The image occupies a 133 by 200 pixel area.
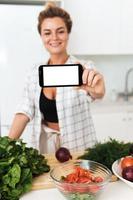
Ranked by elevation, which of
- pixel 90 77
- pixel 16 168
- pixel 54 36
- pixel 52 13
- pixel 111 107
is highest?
pixel 52 13

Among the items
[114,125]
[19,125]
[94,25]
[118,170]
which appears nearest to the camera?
[118,170]

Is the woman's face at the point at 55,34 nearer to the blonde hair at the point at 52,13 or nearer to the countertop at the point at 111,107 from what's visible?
the blonde hair at the point at 52,13

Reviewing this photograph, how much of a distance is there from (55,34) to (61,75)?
0.74 m

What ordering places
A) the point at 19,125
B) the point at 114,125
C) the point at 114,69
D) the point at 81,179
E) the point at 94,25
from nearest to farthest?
1. the point at 81,179
2. the point at 19,125
3. the point at 94,25
4. the point at 114,125
5. the point at 114,69

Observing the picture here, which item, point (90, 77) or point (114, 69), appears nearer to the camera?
point (90, 77)

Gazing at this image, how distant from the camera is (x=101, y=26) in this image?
2451 mm

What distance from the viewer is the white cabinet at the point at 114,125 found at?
2514 mm

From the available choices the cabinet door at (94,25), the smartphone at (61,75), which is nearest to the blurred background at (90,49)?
the cabinet door at (94,25)

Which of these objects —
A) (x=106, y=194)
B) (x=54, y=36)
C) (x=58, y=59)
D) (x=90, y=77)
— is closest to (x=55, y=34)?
(x=54, y=36)

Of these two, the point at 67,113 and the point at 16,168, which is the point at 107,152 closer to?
the point at 16,168

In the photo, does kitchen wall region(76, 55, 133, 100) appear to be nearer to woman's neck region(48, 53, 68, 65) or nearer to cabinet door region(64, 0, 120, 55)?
cabinet door region(64, 0, 120, 55)

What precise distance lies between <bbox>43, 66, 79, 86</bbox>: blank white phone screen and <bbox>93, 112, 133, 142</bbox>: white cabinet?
1493mm

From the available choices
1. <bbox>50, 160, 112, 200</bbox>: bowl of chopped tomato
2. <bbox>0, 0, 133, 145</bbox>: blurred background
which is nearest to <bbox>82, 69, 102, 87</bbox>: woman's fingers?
<bbox>50, 160, 112, 200</bbox>: bowl of chopped tomato

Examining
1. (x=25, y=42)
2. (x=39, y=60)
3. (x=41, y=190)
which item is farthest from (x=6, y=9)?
(x=41, y=190)
